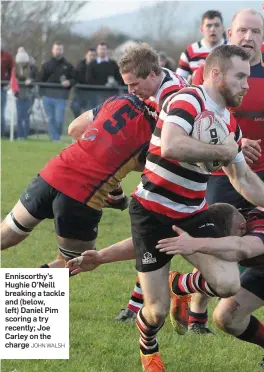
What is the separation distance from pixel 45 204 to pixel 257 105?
1832 millimetres

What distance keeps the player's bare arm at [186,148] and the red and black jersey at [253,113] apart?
1.61 meters

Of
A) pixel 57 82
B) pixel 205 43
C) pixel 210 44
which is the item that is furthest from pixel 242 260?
pixel 57 82

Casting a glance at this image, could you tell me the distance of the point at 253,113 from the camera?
7066 mm

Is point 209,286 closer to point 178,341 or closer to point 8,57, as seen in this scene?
point 178,341

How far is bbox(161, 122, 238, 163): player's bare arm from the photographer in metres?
5.38

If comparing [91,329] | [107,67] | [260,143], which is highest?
[260,143]

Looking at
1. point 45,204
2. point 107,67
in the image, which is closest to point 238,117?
point 45,204

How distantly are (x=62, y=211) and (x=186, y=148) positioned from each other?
194cm

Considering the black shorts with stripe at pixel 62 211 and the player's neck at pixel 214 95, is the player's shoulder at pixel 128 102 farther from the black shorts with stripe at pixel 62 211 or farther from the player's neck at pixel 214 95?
the player's neck at pixel 214 95

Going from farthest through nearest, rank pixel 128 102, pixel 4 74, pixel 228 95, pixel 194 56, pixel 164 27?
pixel 164 27
pixel 4 74
pixel 194 56
pixel 128 102
pixel 228 95

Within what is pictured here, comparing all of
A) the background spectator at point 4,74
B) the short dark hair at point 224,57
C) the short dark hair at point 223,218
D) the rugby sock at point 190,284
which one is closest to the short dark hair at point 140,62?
the short dark hair at point 224,57

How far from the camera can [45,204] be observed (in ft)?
23.5

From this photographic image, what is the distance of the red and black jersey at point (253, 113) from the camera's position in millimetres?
7059

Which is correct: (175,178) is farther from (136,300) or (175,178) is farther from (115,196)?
(115,196)
